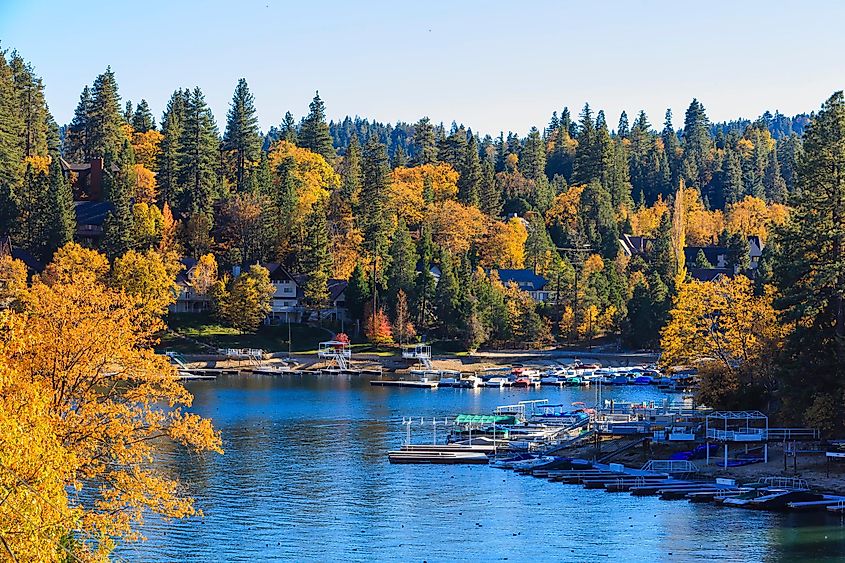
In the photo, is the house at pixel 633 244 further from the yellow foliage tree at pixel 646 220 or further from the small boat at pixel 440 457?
the small boat at pixel 440 457

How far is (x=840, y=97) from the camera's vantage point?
187 feet

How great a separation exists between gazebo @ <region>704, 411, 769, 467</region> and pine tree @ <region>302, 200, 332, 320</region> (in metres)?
63.5

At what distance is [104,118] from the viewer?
474ft

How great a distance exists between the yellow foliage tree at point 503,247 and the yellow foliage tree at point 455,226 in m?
1.50

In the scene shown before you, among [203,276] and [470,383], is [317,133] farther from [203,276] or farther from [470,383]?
[470,383]

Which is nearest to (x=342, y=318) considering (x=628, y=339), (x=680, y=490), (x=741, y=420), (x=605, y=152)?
(x=628, y=339)

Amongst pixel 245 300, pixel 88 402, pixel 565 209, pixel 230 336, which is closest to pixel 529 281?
pixel 565 209

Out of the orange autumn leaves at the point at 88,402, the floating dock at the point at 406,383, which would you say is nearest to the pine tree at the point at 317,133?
the floating dock at the point at 406,383

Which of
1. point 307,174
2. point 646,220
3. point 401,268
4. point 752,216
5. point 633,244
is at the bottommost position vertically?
point 401,268

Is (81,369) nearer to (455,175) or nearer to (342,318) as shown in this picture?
(342,318)

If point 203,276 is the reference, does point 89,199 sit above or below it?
above

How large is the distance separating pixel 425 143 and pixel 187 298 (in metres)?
61.1

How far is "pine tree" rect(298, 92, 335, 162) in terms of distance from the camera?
516 ft

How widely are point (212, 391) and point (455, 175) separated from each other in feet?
205
